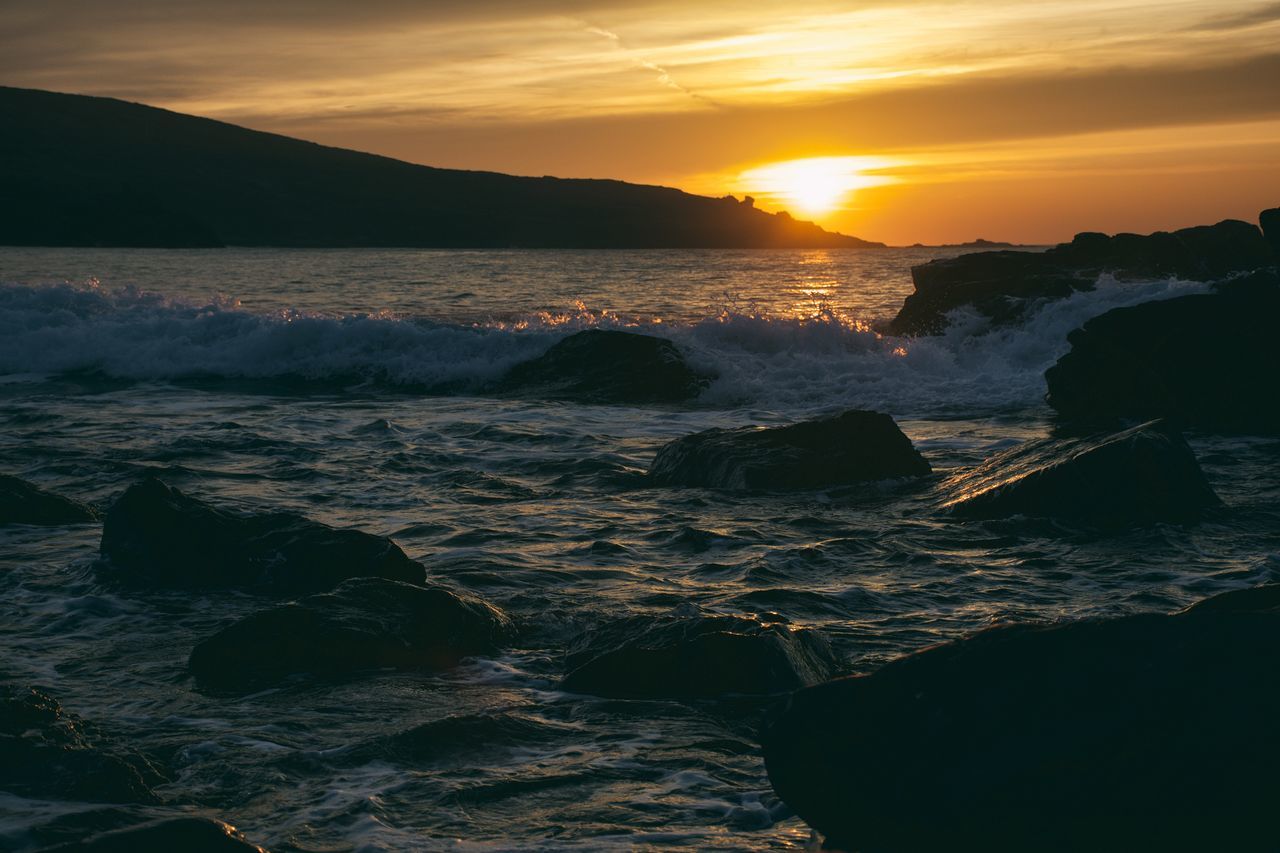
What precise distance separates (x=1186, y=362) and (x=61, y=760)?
43.7 feet

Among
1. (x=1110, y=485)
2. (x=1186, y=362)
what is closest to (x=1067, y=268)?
(x=1186, y=362)

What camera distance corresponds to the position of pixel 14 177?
117 metres

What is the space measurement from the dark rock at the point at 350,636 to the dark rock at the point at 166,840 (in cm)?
206

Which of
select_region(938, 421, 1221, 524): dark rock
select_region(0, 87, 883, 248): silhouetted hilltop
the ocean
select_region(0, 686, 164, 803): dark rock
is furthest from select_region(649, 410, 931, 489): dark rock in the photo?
select_region(0, 87, 883, 248): silhouetted hilltop

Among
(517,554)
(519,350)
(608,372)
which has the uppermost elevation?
(519,350)

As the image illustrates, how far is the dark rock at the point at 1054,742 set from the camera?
3467mm

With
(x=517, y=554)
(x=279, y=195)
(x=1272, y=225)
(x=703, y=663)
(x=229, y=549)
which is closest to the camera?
(x=703, y=663)

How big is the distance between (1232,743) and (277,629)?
14.3 feet

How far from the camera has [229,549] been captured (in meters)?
7.80

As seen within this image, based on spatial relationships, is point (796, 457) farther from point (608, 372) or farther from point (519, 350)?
point (519, 350)

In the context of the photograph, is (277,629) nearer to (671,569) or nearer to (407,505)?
(671,569)

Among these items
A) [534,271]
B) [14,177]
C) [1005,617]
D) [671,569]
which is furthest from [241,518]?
[14,177]

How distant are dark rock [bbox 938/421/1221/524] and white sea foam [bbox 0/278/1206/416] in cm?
814

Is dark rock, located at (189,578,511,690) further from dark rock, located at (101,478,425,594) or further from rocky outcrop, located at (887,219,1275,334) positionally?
rocky outcrop, located at (887,219,1275,334)
